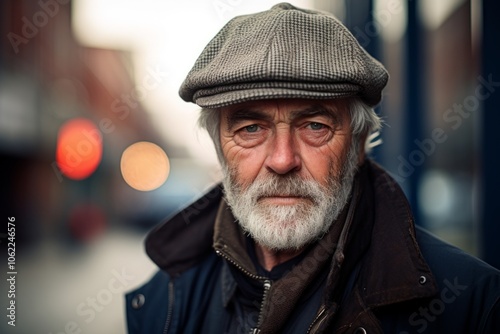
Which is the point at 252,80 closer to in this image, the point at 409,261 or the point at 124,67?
the point at 409,261

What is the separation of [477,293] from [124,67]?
18.7m

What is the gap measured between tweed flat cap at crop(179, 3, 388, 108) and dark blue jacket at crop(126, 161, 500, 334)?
50 centimetres

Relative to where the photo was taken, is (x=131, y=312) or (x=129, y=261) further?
(x=129, y=261)

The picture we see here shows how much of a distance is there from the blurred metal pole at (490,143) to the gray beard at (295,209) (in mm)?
1536

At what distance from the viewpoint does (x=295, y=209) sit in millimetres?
1908

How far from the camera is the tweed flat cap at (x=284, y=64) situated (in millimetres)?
1732

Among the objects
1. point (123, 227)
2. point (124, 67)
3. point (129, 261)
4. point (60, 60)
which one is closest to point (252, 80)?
point (129, 261)

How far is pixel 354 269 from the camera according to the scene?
5.99ft

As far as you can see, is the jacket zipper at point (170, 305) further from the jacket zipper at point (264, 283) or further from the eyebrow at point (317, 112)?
the eyebrow at point (317, 112)

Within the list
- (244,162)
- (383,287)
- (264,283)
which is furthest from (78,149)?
(383,287)

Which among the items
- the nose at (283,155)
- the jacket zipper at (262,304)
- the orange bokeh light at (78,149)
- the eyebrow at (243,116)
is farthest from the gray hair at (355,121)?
the orange bokeh light at (78,149)

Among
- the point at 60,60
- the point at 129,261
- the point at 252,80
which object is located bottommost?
the point at 129,261

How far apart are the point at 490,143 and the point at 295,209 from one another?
1.81 m

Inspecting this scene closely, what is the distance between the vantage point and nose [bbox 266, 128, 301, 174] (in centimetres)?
182
